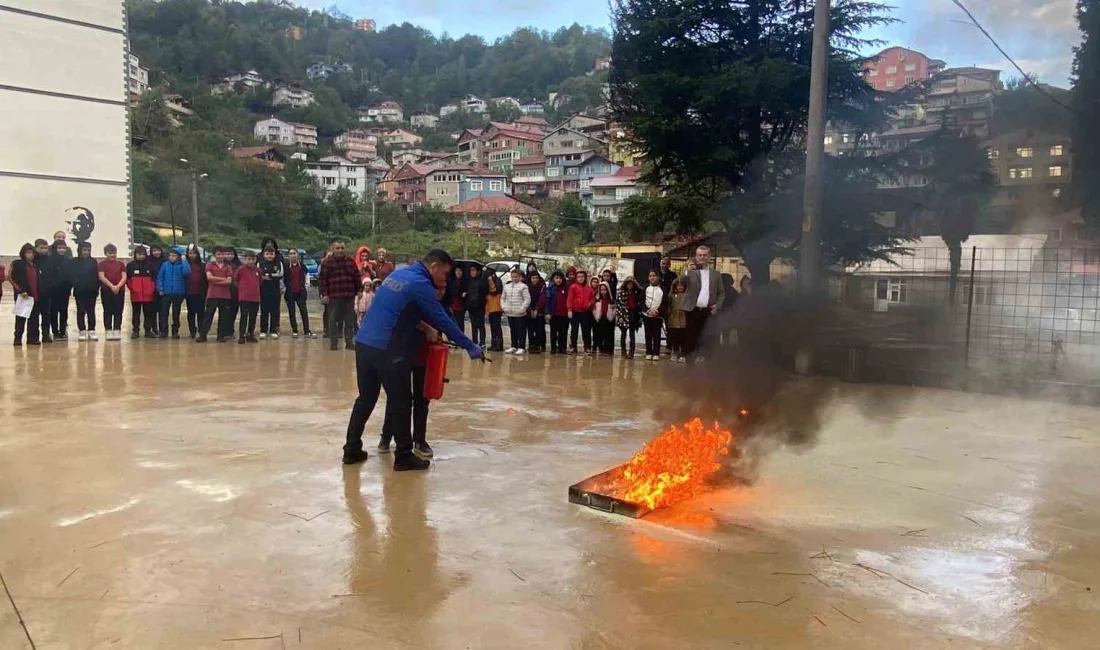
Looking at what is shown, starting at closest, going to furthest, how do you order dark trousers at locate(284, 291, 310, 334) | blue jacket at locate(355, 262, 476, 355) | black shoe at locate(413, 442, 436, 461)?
blue jacket at locate(355, 262, 476, 355), black shoe at locate(413, 442, 436, 461), dark trousers at locate(284, 291, 310, 334)

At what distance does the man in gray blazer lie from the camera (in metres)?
10.4

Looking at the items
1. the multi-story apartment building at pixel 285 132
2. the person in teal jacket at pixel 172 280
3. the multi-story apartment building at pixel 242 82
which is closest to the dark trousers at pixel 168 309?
the person in teal jacket at pixel 172 280

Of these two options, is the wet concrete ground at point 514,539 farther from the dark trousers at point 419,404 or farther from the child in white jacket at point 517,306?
the child in white jacket at point 517,306

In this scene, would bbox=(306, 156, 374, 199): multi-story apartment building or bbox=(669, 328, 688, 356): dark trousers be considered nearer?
bbox=(669, 328, 688, 356): dark trousers

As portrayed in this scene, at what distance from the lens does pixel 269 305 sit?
1292 centimetres

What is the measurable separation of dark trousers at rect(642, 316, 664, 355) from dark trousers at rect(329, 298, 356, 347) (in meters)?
4.77

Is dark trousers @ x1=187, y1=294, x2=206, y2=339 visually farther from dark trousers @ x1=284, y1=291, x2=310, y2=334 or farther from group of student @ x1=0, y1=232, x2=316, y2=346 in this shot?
dark trousers @ x1=284, y1=291, x2=310, y2=334

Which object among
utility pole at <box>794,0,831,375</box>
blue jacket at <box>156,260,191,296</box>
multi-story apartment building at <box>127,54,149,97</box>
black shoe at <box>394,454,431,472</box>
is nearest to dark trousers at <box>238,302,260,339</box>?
blue jacket at <box>156,260,191,296</box>

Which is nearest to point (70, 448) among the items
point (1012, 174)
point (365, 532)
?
point (365, 532)

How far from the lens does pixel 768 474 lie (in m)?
5.40

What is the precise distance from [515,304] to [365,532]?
27.3 feet

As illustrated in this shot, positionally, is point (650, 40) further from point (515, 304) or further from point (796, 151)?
point (515, 304)

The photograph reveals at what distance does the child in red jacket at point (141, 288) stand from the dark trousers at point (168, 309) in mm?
144

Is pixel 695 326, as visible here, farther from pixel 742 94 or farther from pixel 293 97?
pixel 293 97
